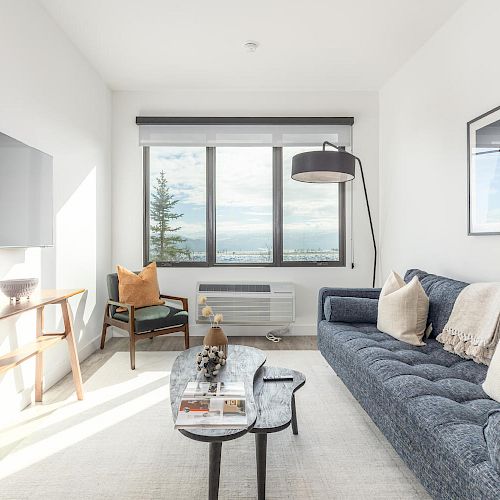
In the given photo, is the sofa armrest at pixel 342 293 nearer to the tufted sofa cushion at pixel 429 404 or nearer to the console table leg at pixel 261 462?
the tufted sofa cushion at pixel 429 404

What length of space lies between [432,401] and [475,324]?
86 cm

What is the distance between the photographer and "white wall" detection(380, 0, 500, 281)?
2744 mm

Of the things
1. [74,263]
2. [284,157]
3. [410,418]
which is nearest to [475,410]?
[410,418]

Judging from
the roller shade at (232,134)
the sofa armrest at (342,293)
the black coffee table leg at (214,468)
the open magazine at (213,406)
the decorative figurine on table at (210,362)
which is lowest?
the black coffee table leg at (214,468)

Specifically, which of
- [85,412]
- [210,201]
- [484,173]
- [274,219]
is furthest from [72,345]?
[484,173]

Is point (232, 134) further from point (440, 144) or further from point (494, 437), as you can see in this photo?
point (494, 437)

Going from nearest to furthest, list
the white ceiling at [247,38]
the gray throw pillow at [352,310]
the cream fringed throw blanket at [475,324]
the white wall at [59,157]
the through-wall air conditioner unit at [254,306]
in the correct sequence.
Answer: the cream fringed throw blanket at [475,324] < the white wall at [59,157] < the white ceiling at [247,38] < the gray throw pillow at [352,310] < the through-wall air conditioner unit at [254,306]

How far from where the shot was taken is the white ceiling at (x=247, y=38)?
2994 millimetres

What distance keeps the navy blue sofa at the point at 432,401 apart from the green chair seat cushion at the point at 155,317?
148 centimetres

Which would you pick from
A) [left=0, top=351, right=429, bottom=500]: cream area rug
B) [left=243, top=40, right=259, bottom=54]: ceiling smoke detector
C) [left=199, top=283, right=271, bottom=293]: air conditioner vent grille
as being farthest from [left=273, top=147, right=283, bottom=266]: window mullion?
[left=0, top=351, right=429, bottom=500]: cream area rug

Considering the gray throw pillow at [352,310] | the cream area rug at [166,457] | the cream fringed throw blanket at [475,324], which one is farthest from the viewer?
the gray throw pillow at [352,310]

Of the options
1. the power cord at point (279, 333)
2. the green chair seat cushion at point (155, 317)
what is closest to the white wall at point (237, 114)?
the power cord at point (279, 333)

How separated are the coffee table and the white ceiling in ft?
8.22

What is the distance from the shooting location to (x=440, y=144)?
330cm
